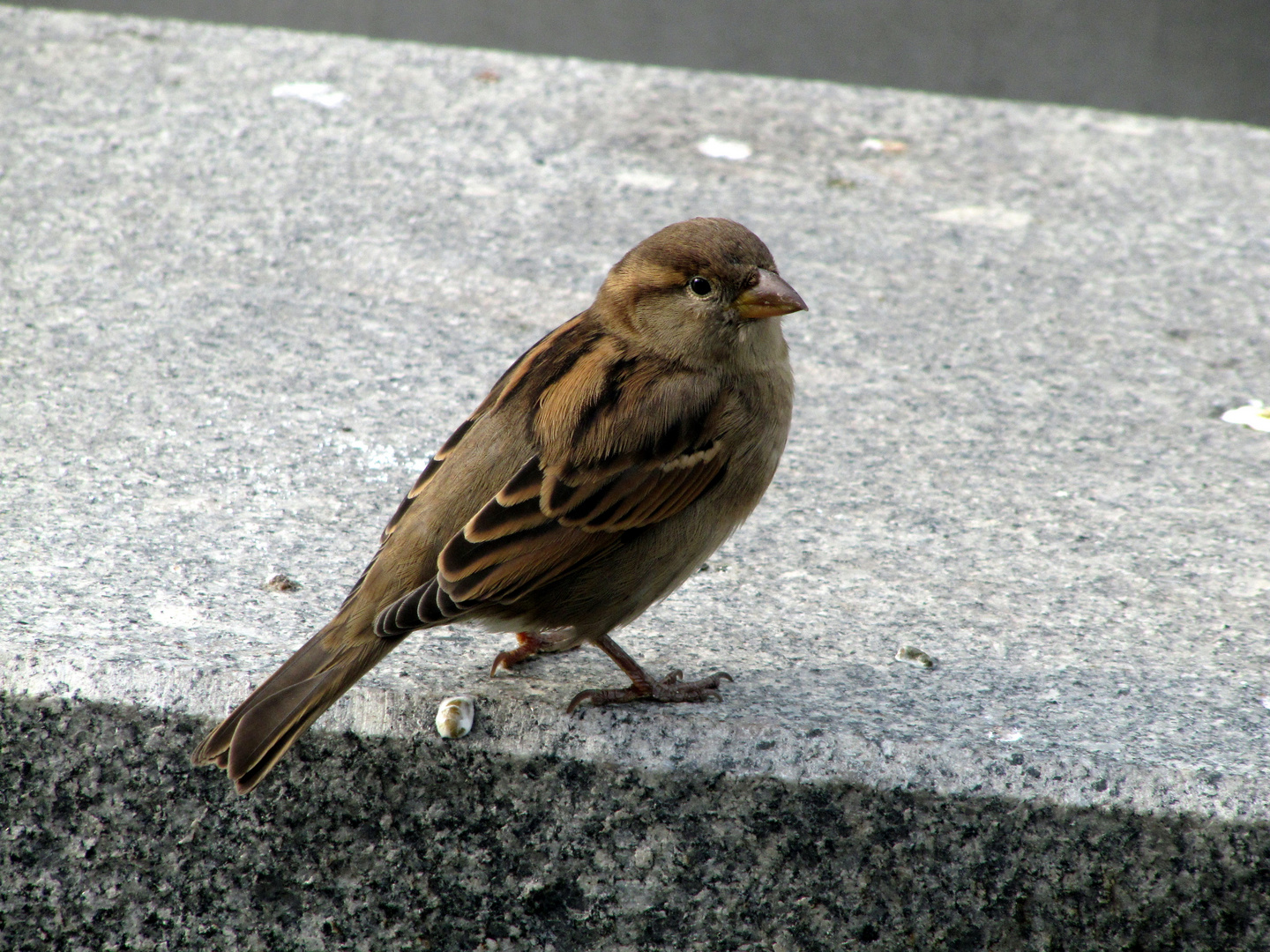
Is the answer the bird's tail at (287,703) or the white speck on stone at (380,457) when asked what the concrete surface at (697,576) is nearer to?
the white speck on stone at (380,457)

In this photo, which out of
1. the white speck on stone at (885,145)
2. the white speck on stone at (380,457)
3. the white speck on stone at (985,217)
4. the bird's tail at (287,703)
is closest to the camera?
the bird's tail at (287,703)

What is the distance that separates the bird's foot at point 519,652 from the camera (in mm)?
2727

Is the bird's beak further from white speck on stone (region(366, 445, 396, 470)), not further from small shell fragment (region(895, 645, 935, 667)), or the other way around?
white speck on stone (region(366, 445, 396, 470))

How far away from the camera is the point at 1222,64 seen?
8.69m

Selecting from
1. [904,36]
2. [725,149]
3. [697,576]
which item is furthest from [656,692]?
[904,36]

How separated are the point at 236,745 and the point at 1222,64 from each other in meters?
8.37

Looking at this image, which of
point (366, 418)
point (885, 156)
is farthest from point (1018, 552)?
point (885, 156)

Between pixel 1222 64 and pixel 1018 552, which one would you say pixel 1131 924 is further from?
pixel 1222 64

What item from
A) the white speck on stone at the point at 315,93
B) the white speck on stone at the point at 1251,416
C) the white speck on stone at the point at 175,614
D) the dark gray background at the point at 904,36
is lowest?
A: the dark gray background at the point at 904,36

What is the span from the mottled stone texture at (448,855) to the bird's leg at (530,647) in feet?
1.04

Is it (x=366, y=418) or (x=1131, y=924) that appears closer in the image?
(x=1131, y=924)

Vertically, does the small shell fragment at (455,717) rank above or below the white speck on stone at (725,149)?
below

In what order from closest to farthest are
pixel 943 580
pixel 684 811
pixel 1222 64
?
pixel 684 811 < pixel 943 580 < pixel 1222 64

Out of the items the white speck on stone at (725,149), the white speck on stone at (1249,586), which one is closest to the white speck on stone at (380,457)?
the white speck on stone at (1249,586)
